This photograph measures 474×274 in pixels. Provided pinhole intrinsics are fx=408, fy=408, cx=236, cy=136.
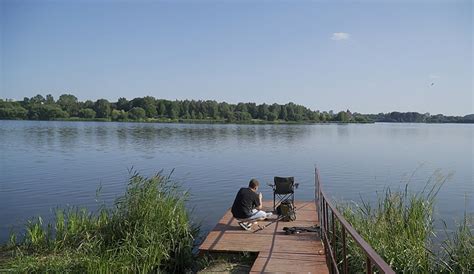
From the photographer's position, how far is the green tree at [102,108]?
114188mm

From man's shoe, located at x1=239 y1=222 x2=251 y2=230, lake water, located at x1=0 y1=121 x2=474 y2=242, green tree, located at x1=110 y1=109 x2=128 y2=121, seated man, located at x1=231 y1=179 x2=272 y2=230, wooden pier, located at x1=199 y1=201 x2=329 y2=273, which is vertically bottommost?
lake water, located at x1=0 y1=121 x2=474 y2=242

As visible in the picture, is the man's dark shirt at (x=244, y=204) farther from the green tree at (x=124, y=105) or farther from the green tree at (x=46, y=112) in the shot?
the green tree at (x=124, y=105)

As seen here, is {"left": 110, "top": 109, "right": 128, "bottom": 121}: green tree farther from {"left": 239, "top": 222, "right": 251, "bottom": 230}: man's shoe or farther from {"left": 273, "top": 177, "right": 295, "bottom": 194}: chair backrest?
{"left": 239, "top": 222, "right": 251, "bottom": 230}: man's shoe

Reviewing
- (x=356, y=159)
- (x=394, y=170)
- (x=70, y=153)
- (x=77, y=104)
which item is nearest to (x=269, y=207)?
(x=394, y=170)

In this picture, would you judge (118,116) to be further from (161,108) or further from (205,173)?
(205,173)

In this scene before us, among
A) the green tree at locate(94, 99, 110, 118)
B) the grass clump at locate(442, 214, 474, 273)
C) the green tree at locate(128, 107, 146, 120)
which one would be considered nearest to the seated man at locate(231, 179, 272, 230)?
the grass clump at locate(442, 214, 474, 273)

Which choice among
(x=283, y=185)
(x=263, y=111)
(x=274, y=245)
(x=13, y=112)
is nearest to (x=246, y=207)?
(x=274, y=245)

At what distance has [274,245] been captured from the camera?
26.5 ft

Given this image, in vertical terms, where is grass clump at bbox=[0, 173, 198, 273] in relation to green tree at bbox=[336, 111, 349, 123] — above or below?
below

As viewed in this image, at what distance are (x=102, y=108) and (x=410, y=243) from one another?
378 ft

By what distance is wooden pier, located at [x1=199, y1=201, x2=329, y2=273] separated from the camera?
6883 millimetres

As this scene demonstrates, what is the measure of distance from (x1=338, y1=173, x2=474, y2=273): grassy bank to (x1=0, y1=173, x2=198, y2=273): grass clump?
11.3 ft

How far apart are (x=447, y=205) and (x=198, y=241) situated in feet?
34.3

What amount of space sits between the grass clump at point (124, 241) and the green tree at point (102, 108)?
109886 millimetres
